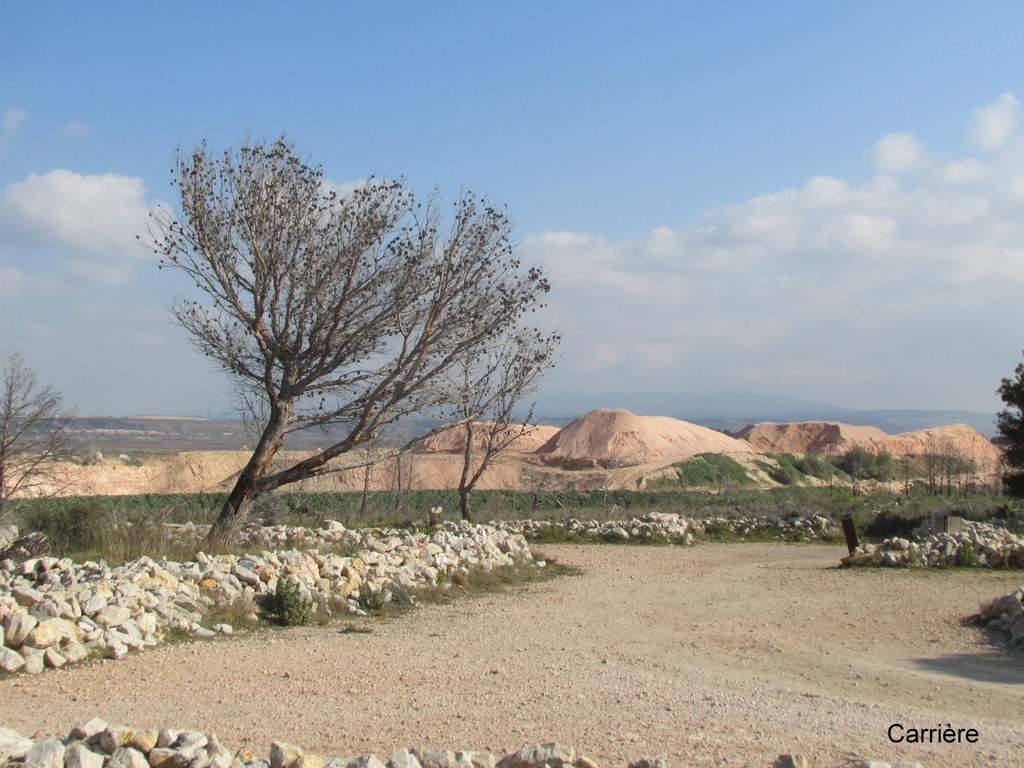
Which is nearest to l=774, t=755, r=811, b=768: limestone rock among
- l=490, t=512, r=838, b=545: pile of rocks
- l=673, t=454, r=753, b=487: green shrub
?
l=490, t=512, r=838, b=545: pile of rocks

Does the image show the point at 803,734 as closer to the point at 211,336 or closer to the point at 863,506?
the point at 211,336

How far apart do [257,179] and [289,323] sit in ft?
7.77

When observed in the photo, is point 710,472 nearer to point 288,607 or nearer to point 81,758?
point 288,607

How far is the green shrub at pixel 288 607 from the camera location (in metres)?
9.75

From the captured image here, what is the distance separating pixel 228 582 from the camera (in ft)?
32.6

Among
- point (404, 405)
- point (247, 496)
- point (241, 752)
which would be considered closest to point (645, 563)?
point (404, 405)

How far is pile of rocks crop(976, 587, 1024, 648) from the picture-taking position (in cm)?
949

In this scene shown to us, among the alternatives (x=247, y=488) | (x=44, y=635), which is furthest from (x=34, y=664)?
(x=247, y=488)

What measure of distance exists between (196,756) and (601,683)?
3532 millimetres

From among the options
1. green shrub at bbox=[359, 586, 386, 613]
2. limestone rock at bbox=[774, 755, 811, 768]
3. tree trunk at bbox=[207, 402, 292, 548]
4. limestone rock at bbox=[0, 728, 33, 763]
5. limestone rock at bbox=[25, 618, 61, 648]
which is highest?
tree trunk at bbox=[207, 402, 292, 548]

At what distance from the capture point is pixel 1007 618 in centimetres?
996

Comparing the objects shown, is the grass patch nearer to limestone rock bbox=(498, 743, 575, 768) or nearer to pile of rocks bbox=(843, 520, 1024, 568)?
pile of rocks bbox=(843, 520, 1024, 568)

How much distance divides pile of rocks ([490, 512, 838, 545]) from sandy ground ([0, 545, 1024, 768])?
8053 mm

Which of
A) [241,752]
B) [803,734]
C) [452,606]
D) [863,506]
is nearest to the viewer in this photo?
[241,752]
